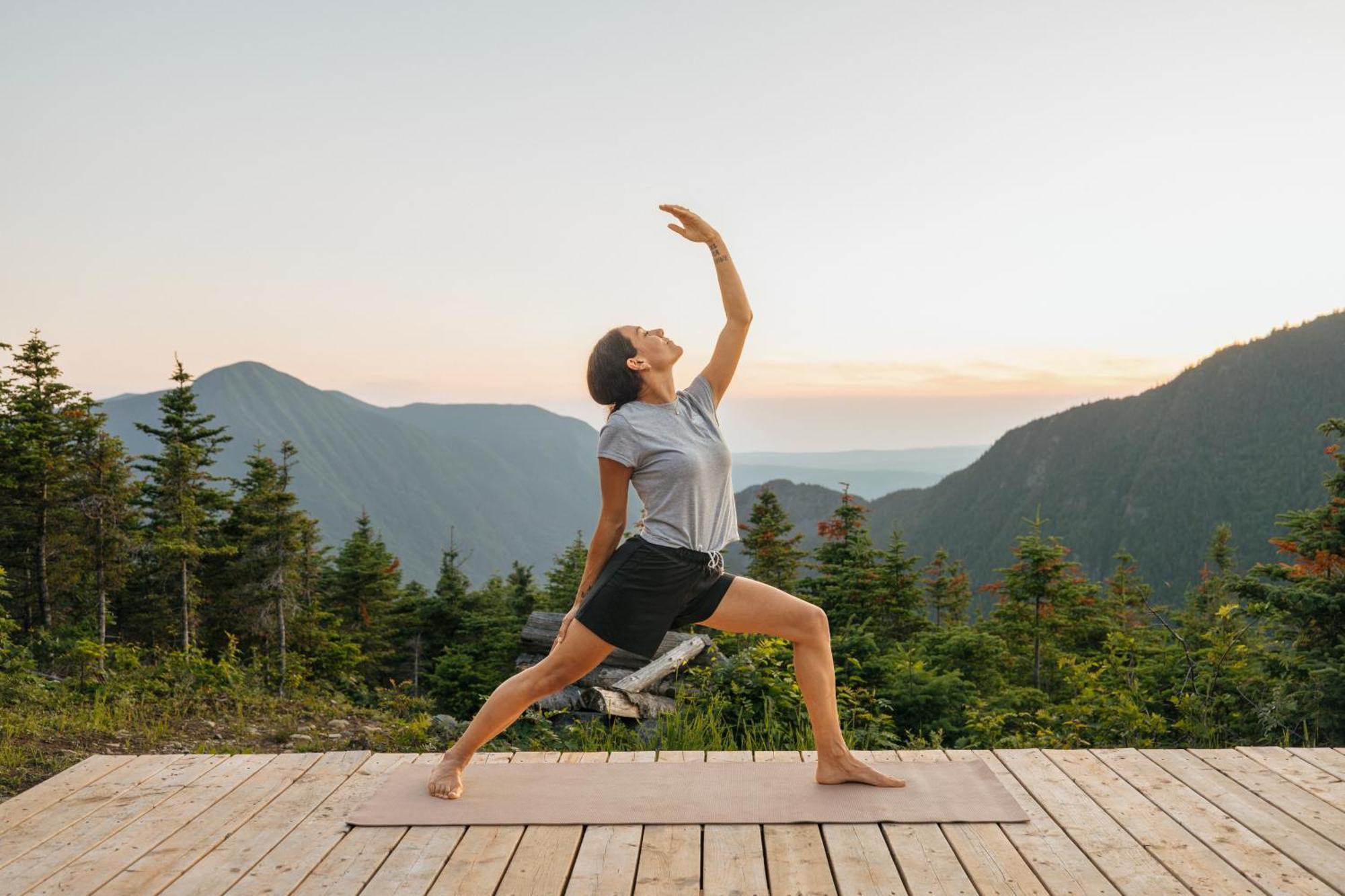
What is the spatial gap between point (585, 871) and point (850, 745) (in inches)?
105

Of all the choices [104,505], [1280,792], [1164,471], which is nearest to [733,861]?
[1280,792]

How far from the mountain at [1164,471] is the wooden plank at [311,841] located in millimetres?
70972

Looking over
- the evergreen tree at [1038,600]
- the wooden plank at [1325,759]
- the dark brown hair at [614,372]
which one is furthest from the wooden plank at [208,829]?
the evergreen tree at [1038,600]

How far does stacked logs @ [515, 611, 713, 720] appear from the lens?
5.66 meters

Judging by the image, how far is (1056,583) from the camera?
16.3 meters

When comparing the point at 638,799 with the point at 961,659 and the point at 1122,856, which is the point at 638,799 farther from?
the point at 961,659

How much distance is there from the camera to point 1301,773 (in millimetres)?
4004

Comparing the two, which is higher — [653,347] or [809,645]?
[653,347]

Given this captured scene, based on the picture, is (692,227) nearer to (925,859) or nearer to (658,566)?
(658,566)

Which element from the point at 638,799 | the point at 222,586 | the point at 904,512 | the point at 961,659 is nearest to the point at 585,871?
the point at 638,799

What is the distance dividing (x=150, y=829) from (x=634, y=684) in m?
2.95

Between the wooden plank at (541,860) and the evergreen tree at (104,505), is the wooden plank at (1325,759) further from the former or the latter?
the evergreen tree at (104,505)

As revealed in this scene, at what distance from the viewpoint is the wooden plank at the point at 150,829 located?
302 cm

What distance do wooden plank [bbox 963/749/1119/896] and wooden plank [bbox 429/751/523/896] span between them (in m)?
1.60
